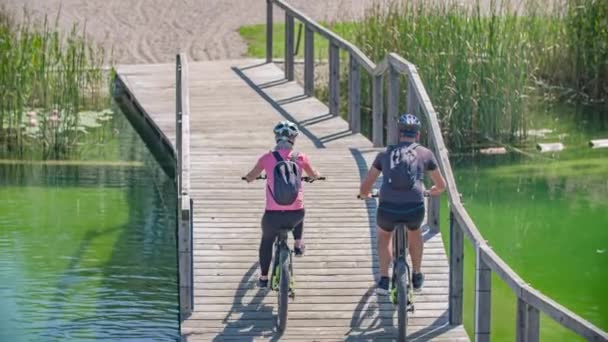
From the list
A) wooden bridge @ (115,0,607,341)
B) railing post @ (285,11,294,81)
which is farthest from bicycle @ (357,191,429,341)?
railing post @ (285,11,294,81)

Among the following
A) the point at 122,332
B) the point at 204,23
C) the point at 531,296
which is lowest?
the point at 122,332

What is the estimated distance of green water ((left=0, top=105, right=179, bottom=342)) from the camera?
1247cm

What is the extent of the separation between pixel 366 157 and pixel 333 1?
12249 mm

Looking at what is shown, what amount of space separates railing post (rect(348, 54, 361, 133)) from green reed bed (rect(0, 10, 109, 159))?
3.73 meters

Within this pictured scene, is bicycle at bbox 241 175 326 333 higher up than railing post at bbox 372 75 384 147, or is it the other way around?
railing post at bbox 372 75 384 147

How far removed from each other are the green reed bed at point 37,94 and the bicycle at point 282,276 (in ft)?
25.7

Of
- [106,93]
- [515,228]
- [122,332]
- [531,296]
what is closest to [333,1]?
[106,93]

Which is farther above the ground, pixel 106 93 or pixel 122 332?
pixel 106 93

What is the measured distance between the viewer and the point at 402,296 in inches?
406

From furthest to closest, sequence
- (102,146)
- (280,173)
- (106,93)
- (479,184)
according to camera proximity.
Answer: (106,93), (102,146), (479,184), (280,173)

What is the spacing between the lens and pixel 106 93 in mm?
21094

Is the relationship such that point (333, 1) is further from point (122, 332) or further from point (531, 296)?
point (531, 296)

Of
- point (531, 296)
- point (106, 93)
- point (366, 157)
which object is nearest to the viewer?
point (531, 296)

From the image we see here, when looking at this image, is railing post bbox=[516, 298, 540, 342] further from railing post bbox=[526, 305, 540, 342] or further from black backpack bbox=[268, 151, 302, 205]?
black backpack bbox=[268, 151, 302, 205]
